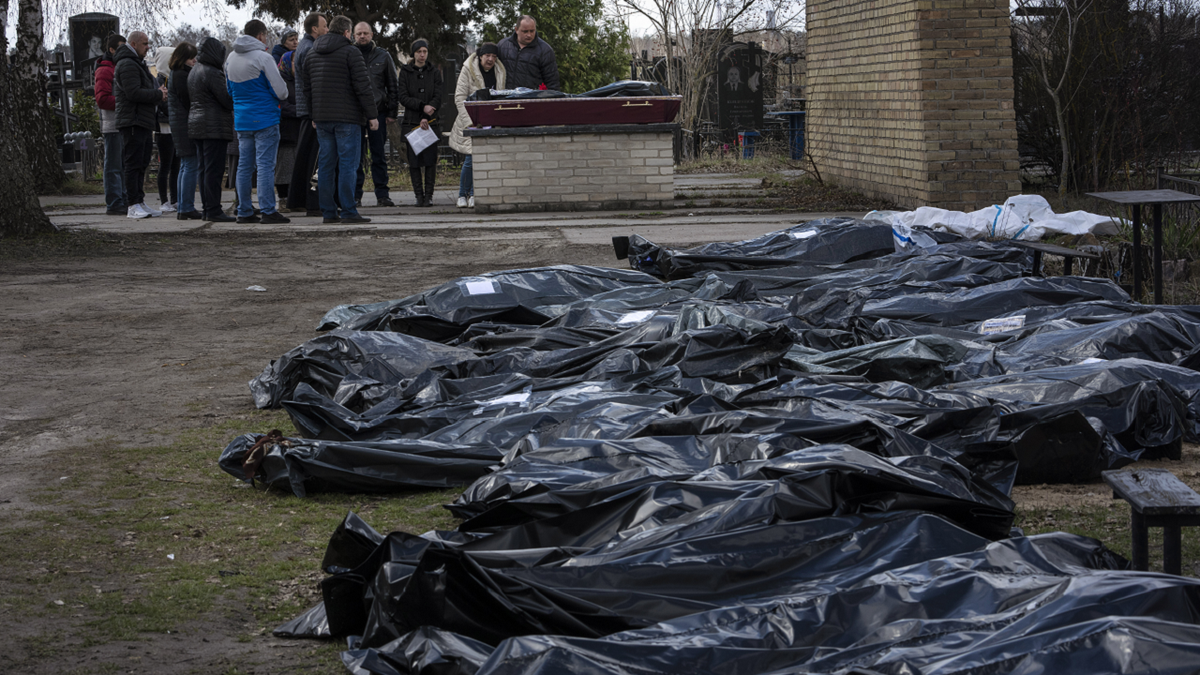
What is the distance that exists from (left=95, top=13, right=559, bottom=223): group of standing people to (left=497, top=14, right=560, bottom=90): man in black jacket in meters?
0.02

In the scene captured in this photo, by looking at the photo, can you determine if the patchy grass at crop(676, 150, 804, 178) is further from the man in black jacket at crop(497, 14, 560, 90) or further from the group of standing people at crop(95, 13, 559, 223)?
the group of standing people at crop(95, 13, 559, 223)

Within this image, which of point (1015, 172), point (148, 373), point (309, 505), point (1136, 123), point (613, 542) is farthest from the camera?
point (1136, 123)

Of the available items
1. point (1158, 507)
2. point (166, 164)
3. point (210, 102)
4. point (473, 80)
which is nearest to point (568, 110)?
point (473, 80)

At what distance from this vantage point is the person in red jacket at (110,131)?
12352 millimetres

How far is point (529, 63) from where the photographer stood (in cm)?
1315

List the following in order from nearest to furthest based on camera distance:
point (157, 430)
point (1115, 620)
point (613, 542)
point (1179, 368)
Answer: point (1115, 620), point (613, 542), point (1179, 368), point (157, 430)

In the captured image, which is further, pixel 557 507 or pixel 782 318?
pixel 782 318

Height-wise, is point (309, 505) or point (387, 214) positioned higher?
point (387, 214)

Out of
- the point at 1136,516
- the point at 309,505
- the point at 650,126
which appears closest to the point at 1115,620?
the point at 1136,516

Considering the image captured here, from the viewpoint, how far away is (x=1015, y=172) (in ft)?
35.4

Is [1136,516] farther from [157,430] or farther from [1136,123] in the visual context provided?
[1136,123]

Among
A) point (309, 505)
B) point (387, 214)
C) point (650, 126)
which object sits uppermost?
point (650, 126)

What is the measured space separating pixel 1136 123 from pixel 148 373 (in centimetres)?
1052

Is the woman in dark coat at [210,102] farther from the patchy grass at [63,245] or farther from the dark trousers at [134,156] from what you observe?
the patchy grass at [63,245]
